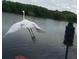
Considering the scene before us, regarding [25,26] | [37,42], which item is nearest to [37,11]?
[25,26]

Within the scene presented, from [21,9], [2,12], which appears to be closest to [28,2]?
Answer: [21,9]

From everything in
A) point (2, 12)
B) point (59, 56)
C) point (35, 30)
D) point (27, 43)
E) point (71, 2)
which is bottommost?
point (59, 56)

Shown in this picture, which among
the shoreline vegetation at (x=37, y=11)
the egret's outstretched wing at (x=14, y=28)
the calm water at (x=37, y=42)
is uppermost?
the shoreline vegetation at (x=37, y=11)

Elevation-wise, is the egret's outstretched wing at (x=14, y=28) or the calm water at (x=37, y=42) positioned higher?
the egret's outstretched wing at (x=14, y=28)

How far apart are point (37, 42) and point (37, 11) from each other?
32 centimetres

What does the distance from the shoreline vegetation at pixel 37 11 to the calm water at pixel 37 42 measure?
0.05 m

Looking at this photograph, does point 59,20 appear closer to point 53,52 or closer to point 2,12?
point 53,52

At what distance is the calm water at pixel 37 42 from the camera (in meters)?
1.80

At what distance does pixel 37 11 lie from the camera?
1.85 meters

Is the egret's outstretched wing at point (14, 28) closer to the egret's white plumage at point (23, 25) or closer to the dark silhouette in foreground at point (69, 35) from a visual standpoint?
the egret's white plumage at point (23, 25)

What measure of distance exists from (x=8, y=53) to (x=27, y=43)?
0.22m

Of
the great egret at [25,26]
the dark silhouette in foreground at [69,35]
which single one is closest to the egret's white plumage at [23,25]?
the great egret at [25,26]

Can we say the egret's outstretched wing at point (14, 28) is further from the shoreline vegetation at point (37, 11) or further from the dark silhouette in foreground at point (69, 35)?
the dark silhouette in foreground at point (69, 35)

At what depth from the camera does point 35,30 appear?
181cm
